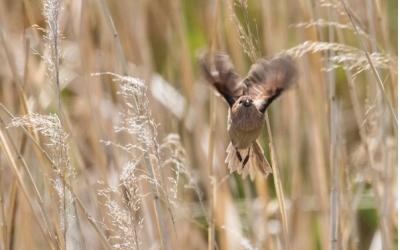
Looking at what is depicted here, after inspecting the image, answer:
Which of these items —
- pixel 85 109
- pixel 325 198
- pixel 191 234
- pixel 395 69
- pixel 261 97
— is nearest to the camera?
pixel 395 69

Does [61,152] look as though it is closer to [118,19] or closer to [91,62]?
[91,62]

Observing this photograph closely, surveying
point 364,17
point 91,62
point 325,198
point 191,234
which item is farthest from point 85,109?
point 364,17

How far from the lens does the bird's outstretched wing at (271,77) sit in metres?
1.42

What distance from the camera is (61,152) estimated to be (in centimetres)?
112

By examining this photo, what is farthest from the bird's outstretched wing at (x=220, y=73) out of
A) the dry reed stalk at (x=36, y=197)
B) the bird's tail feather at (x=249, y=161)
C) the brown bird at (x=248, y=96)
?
the dry reed stalk at (x=36, y=197)

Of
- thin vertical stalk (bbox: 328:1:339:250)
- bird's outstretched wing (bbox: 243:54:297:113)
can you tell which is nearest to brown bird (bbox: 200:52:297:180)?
bird's outstretched wing (bbox: 243:54:297:113)

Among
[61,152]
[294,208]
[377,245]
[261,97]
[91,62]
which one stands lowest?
[377,245]

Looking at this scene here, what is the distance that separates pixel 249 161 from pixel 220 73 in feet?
0.85

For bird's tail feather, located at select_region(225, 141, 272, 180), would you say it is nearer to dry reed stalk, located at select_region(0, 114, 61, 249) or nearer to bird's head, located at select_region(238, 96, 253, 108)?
bird's head, located at select_region(238, 96, 253, 108)

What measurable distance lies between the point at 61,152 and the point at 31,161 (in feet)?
3.96

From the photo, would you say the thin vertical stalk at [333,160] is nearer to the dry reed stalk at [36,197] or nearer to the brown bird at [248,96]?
the brown bird at [248,96]

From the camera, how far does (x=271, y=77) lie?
149cm

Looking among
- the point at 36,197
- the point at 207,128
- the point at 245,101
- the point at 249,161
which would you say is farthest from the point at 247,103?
the point at 207,128

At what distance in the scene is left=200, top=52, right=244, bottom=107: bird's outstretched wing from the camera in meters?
1.50
